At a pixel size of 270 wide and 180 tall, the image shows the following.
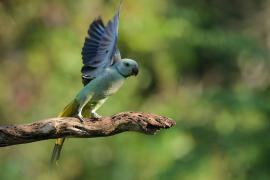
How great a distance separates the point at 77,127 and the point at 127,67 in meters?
0.34

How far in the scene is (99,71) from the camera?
4.39m

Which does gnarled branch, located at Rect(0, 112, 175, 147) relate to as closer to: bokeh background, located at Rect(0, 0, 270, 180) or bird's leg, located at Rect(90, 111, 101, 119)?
bird's leg, located at Rect(90, 111, 101, 119)

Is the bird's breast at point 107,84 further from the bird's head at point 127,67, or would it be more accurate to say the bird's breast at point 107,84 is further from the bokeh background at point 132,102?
the bokeh background at point 132,102

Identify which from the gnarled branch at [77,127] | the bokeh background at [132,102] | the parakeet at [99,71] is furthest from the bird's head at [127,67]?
the bokeh background at [132,102]

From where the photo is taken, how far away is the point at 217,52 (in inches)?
470

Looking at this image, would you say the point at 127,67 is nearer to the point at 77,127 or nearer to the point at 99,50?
the point at 99,50

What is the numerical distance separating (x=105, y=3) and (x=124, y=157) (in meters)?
1.62

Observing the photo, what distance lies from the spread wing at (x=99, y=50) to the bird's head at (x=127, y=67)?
0.10 meters

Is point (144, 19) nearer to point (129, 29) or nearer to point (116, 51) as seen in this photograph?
point (129, 29)

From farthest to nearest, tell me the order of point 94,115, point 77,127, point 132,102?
point 132,102 → point 94,115 → point 77,127

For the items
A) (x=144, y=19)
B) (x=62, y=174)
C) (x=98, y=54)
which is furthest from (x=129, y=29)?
(x=98, y=54)

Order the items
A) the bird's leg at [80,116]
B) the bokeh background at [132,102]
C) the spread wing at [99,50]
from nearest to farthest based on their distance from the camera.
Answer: the bird's leg at [80,116] → the spread wing at [99,50] → the bokeh background at [132,102]

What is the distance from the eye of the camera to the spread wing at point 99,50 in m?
4.40

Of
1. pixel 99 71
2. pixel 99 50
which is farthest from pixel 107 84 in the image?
pixel 99 50
